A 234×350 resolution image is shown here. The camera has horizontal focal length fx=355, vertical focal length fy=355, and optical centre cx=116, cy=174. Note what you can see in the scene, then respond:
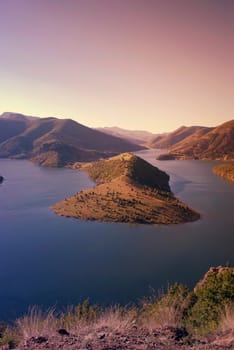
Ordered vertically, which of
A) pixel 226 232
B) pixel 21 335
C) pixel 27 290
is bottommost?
pixel 27 290

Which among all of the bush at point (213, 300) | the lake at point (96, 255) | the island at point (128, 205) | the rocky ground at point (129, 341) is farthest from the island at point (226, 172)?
the rocky ground at point (129, 341)

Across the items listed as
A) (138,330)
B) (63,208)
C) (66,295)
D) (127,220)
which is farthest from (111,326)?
(63,208)

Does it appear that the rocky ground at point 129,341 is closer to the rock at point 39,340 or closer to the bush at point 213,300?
the rock at point 39,340

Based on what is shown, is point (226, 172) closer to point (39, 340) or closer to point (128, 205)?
point (128, 205)

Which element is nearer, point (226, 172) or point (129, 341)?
point (129, 341)

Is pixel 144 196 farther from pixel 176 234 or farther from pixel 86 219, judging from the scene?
pixel 176 234

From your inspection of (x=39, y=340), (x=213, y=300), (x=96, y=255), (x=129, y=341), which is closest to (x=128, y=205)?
(x=96, y=255)
